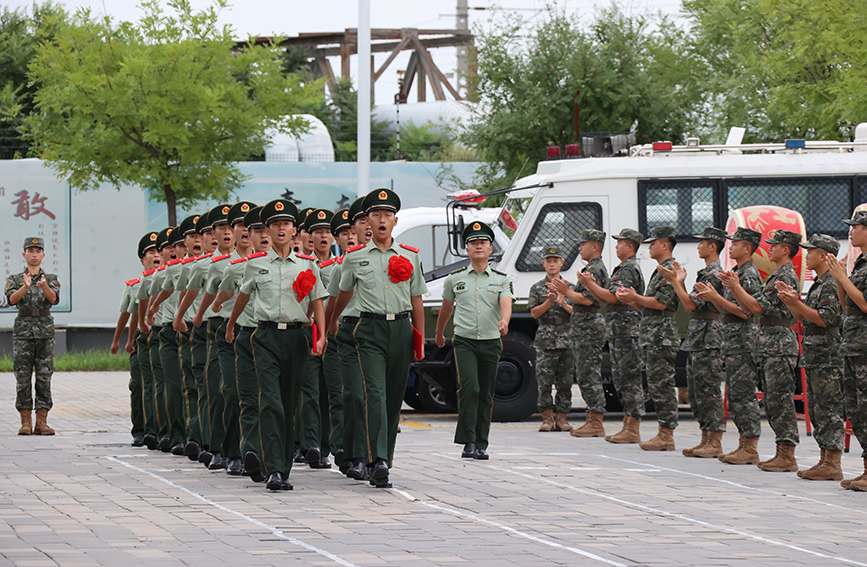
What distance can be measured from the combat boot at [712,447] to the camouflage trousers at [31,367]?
6.32 m

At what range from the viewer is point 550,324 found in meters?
13.4

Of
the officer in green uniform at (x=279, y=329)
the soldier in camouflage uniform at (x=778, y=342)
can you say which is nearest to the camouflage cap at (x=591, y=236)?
the soldier in camouflage uniform at (x=778, y=342)

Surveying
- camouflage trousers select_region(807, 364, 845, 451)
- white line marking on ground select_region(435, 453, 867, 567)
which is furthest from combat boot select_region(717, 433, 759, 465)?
white line marking on ground select_region(435, 453, 867, 567)

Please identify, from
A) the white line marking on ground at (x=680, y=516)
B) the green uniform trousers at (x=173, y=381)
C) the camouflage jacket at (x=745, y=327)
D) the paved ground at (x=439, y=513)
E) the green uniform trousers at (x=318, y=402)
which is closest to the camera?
the paved ground at (x=439, y=513)

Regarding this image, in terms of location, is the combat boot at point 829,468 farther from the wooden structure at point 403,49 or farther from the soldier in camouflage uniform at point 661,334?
the wooden structure at point 403,49

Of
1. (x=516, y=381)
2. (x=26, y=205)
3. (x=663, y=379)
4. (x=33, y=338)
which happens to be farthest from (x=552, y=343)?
(x=26, y=205)

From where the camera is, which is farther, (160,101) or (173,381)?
(160,101)

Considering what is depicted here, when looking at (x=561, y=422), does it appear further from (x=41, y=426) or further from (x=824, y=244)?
(x=41, y=426)

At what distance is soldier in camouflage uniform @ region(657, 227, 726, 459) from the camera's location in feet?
35.8

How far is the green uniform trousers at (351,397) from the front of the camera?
358 inches

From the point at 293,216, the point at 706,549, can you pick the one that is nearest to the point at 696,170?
the point at 293,216

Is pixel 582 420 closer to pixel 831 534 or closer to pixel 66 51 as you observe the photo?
pixel 831 534

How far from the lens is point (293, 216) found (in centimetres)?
902

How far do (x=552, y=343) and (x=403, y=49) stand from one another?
5114 cm
